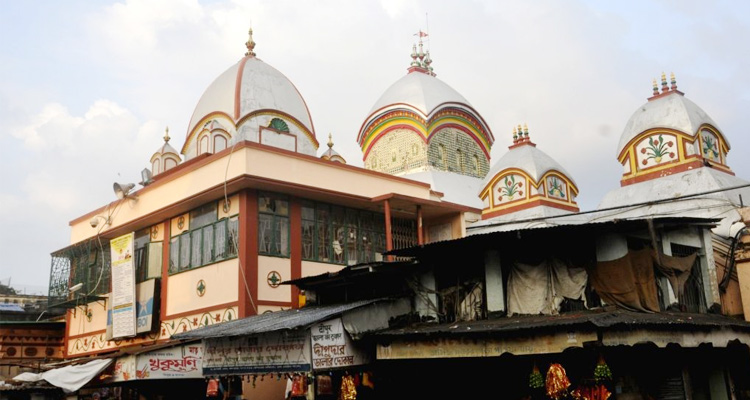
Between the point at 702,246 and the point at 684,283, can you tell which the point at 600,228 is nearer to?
the point at 684,283

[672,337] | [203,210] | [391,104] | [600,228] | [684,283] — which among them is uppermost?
[391,104]

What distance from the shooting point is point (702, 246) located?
14719 mm

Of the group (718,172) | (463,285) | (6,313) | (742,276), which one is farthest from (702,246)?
(6,313)

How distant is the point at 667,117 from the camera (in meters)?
24.1

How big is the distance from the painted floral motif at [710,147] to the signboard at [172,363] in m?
17.6

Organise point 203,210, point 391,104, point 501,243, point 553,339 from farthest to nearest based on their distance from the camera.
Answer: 1. point 391,104
2. point 203,210
3. point 501,243
4. point 553,339

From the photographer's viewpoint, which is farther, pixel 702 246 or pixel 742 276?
pixel 742 276

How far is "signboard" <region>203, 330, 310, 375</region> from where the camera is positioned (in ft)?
45.0

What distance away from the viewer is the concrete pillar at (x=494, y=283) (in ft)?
44.3

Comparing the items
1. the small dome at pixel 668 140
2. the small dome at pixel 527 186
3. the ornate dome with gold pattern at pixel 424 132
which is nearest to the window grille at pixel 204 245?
the small dome at pixel 527 186

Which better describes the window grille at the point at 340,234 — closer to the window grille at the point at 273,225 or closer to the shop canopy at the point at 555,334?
the window grille at the point at 273,225

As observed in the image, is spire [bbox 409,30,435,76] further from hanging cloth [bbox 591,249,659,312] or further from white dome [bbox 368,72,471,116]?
hanging cloth [bbox 591,249,659,312]

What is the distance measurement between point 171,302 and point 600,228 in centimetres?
1366

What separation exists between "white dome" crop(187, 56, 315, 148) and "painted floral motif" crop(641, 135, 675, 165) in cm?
1205
